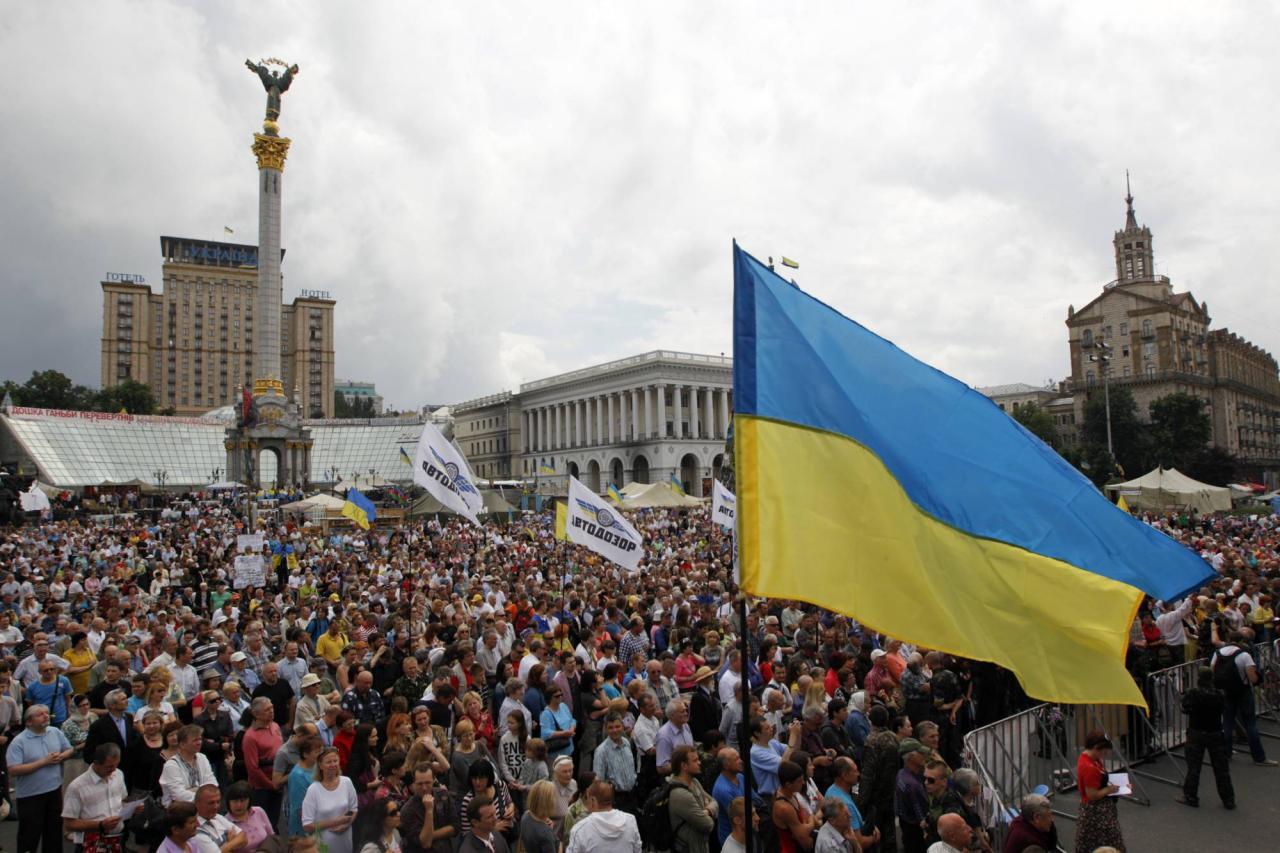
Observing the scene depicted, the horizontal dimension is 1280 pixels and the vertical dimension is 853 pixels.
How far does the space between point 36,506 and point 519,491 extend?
149 feet

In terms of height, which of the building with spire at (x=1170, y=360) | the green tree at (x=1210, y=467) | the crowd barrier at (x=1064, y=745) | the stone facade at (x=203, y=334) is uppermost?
the stone facade at (x=203, y=334)

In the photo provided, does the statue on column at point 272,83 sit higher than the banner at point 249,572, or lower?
higher

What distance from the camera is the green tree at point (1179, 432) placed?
6988 cm

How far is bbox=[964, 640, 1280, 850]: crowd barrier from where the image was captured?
7.84 m

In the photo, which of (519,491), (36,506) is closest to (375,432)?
(519,491)

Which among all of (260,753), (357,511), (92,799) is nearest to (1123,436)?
(357,511)

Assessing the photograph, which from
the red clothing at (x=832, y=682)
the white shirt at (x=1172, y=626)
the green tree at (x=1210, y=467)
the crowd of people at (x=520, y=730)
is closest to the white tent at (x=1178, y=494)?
the crowd of people at (x=520, y=730)

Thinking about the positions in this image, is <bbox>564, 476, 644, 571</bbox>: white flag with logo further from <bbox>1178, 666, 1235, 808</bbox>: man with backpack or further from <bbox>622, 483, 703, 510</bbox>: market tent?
<bbox>622, 483, 703, 510</bbox>: market tent

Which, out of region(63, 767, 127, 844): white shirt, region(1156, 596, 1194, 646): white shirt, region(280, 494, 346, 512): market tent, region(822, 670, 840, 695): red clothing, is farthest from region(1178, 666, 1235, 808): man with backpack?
region(280, 494, 346, 512): market tent

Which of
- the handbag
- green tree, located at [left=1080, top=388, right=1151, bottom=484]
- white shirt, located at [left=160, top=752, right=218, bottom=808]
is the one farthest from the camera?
green tree, located at [left=1080, top=388, right=1151, bottom=484]

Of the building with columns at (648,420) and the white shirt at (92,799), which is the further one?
the building with columns at (648,420)

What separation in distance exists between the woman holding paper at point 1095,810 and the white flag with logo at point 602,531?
9.28 metres

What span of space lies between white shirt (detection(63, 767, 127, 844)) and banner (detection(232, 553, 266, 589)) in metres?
11.0

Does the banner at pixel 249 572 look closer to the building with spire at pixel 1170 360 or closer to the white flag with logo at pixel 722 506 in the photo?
the white flag with logo at pixel 722 506
